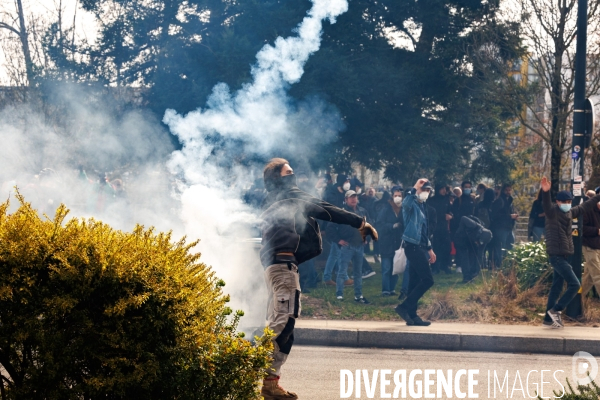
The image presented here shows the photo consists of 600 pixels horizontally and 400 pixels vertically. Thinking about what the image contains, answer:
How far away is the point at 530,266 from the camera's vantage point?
36.2 feet

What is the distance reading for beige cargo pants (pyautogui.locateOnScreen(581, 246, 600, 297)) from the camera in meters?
9.86

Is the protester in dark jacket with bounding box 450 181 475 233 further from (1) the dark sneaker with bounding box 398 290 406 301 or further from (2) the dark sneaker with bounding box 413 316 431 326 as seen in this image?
(2) the dark sneaker with bounding box 413 316 431 326

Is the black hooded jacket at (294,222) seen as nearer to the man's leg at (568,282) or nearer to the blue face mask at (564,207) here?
the man's leg at (568,282)

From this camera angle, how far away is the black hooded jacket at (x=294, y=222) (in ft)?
19.0

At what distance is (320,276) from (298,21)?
437 cm

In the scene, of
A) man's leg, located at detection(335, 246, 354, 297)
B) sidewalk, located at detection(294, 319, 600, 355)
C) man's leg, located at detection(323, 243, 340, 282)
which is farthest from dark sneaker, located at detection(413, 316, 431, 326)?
man's leg, located at detection(323, 243, 340, 282)

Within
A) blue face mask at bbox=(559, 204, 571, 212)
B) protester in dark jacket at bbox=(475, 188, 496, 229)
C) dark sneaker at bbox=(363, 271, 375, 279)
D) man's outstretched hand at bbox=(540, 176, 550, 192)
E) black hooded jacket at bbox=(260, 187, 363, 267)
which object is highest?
protester in dark jacket at bbox=(475, 188, 496, 229)

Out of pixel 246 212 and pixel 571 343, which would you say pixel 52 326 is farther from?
pixel 571 343

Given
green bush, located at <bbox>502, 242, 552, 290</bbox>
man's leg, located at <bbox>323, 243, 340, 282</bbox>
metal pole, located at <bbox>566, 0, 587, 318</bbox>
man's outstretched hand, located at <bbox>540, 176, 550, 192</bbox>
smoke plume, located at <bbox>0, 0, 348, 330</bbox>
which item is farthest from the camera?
man's leg, located at <bbox>323, 243, 340, 282</bbox>

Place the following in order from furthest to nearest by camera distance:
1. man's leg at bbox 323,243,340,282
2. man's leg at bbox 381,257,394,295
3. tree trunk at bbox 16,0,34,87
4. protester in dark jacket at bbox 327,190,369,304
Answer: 1. tree trunk at bbox 16,0,34,87
2. man's leg at bbox 323,243,340,282
3. man's leg at bbox 381,257,394,295
4. protester in dark jacket at bbox 327,190,369,304

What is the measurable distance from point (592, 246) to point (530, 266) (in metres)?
1.26

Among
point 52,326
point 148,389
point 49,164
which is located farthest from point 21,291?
point 49,164

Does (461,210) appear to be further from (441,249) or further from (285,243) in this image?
(285,243)

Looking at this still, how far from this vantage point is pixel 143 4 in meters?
14.2
